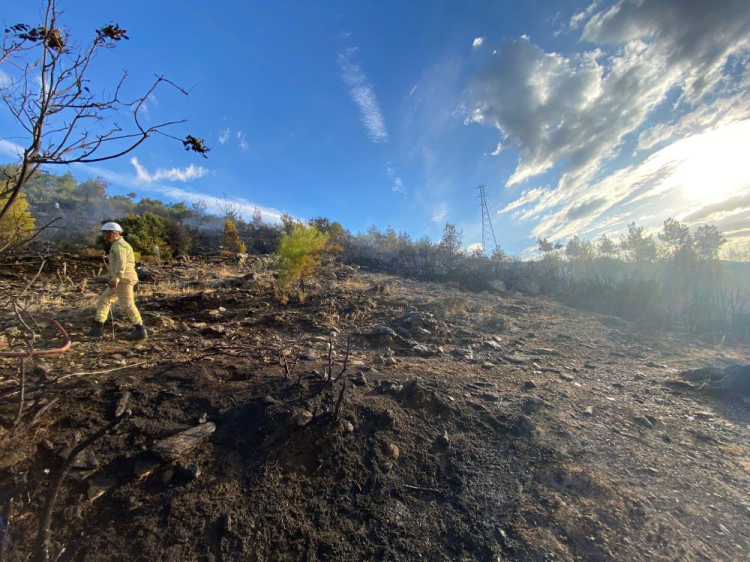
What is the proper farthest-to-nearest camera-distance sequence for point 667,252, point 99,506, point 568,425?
point 667,252, point 568,425, point 99,506

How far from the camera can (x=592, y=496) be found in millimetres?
2014

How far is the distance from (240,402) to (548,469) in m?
2.47

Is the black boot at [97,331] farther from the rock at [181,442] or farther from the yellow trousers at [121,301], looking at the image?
the rock at [181,442]

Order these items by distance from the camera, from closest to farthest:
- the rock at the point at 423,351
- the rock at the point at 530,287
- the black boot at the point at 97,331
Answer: the black boot at the point at 97,331 → the rock at the point at 423,351 → the rock at the point at 530,287

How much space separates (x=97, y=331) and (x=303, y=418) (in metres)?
3.74

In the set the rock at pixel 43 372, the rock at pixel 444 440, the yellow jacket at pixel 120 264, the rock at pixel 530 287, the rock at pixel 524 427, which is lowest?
the rock at pixel 524 427

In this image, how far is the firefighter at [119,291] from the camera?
415cm

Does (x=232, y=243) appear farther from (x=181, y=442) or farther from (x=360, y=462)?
(x=360, y=462)

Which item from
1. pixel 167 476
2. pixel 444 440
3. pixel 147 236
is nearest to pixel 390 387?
pixel 444 440

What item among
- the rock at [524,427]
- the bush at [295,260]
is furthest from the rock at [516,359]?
the bush at [295,260]

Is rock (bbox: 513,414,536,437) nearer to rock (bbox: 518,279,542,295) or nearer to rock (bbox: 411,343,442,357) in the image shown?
rock (bbox: 411,343,442,357)

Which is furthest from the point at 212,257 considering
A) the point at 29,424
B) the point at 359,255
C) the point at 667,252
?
the point at 667,252

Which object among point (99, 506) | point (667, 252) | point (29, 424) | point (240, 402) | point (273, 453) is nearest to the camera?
point (99, 506)

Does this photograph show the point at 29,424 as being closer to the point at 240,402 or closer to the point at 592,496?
the point at 240,402
